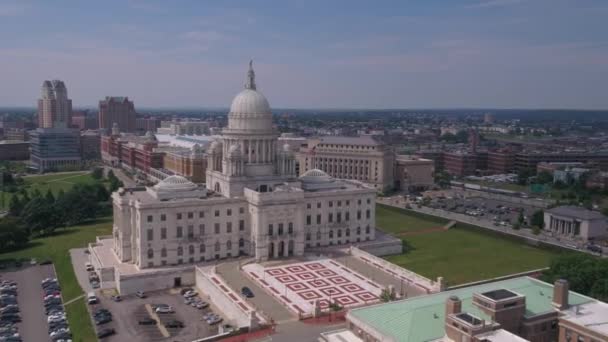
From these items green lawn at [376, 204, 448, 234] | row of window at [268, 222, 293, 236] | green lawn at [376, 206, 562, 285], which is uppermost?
row of window at [268, 222, 293, 236]

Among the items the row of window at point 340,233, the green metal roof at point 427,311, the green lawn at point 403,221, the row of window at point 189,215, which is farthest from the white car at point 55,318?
the green lawn at point 403,221

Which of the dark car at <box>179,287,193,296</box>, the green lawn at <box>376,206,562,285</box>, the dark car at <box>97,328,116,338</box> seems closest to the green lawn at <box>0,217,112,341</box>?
the dark car at <box>97,328,116,338</box>

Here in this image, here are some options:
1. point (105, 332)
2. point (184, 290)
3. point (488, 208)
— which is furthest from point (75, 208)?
point (488, 208)

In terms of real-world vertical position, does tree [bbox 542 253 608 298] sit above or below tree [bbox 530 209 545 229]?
above

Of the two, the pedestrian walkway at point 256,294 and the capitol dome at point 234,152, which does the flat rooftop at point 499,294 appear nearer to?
the pedestrian walkway at point 256,294

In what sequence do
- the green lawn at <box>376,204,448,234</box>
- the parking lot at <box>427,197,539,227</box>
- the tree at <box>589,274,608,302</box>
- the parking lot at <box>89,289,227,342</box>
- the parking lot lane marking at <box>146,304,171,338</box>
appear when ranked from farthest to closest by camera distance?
1. the parking lot at <box>427,197,539,227</box>
2. the green lawn at <box>376,204,448,234</box>
3. the parking lot lane marking at <box>146,304,171,338</box>
4. the parking lot at <box>89,289,227,342</box>
5. the tree at <box>589,274,608,302</box>

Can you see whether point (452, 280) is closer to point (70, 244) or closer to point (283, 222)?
point (283, 222)

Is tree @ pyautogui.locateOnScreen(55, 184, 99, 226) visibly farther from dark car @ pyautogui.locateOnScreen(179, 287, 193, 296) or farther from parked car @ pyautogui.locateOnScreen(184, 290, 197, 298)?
parked car @ pyautogui.locateOnScreen(184, 290, 197, 298)

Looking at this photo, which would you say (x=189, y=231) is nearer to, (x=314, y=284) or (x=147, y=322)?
(x=147, y=322)

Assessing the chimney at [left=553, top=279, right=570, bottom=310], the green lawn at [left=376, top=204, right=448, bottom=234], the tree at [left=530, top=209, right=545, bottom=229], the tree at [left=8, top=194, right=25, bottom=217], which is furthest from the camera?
the tree at [left=8, top=194, right=25, bottom=217]
